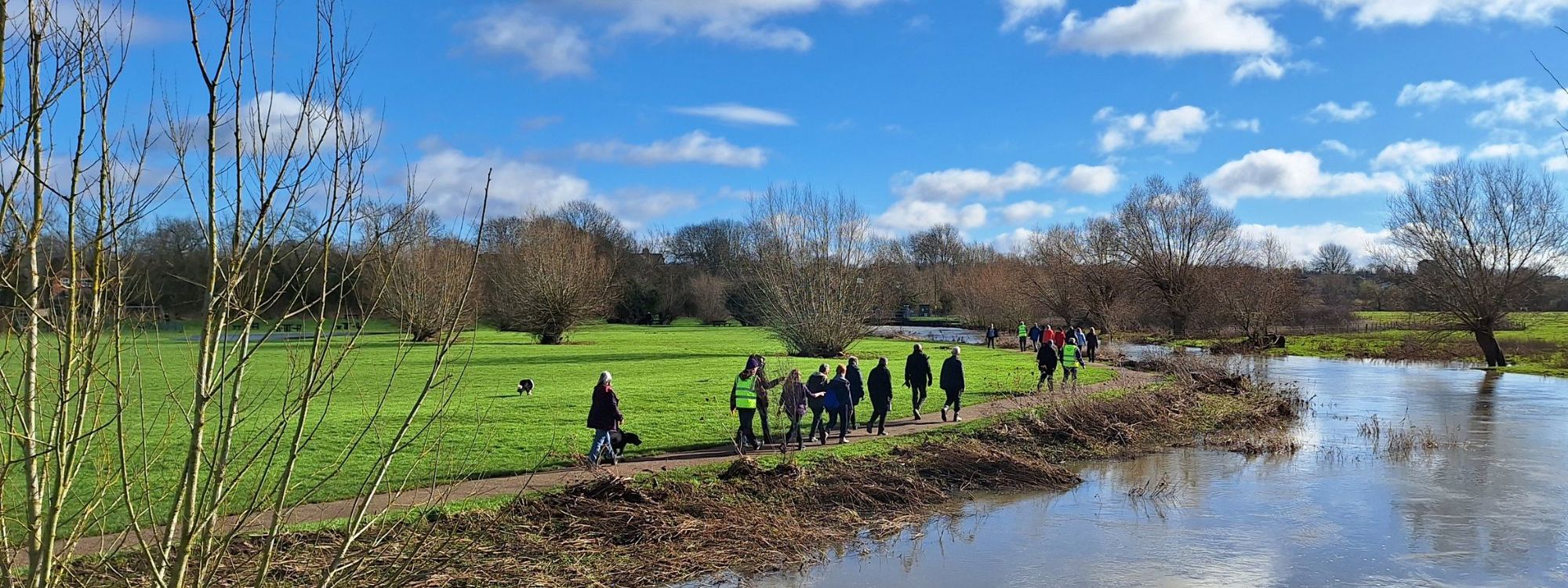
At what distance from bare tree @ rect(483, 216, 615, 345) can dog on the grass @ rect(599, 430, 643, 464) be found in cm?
3494

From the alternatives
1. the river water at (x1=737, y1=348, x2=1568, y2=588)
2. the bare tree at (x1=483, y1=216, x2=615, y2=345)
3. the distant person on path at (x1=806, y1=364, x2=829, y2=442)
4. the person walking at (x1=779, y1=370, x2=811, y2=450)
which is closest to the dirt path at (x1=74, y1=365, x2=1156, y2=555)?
the distant person on path at (x1=806, y1=364, x2=829, y2=442)

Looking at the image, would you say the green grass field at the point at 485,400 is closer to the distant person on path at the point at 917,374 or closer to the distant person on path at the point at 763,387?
the distant person on path at the point at 763,387

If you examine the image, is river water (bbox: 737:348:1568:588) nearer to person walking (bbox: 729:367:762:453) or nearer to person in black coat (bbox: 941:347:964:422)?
person in black coat (bbox: 941:347:964:422)

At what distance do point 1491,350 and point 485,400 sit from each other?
38.1 meters

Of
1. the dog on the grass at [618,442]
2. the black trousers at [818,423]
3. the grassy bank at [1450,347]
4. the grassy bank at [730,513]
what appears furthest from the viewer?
the grassy bank at [1450,347]

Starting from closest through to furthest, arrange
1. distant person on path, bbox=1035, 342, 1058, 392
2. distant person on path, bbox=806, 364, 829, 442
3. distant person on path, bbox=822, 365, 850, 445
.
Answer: distant person on path, bbox=806, 364, 829, 442 → distant person on path, bbox=822, 365, 850, 445 → distant person on path, bbox=1035, 342, 1058, 392

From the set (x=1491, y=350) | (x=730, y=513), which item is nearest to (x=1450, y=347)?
(x=1491, y=350)

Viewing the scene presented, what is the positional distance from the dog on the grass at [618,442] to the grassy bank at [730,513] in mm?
1016

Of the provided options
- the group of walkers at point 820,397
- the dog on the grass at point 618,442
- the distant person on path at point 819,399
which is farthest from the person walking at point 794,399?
the dog on the grass at point 618,442

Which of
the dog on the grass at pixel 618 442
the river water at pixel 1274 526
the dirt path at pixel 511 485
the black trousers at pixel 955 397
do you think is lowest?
the river water at pixel 1274 526

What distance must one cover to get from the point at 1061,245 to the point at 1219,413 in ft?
149

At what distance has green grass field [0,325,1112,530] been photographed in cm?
722

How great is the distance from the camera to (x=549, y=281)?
48875 mm

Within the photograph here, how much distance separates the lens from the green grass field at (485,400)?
7.22 m
